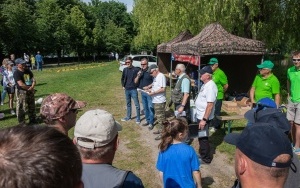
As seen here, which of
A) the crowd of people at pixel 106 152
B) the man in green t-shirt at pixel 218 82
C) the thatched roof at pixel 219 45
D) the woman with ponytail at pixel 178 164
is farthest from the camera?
the thatched roof at pixel 219 45

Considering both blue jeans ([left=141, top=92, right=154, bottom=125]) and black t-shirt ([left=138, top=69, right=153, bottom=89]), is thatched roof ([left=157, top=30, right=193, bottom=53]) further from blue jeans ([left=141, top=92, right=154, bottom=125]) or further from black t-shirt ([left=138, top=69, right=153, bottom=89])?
blue jeans ([left=141, top=92, right=154, bottom=125])

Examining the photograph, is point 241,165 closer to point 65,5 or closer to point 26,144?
point 26,144

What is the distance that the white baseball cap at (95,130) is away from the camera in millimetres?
1985

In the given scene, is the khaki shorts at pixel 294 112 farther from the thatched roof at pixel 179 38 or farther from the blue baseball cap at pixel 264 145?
the thatched roof at pixel 179 38

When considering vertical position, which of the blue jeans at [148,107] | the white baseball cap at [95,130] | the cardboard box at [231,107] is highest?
the white baseball cap at [95,130]

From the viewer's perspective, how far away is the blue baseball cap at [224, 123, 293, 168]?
5.10ft

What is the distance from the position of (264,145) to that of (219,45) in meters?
9.33

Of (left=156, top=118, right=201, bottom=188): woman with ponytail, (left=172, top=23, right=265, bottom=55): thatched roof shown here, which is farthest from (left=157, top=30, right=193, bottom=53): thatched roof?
(left=156, top=118, right=201, bottom=188): woman with ponytail

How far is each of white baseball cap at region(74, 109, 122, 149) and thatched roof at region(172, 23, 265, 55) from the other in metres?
8.54

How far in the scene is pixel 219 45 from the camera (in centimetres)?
1052

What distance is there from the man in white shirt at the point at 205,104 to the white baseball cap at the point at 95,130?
327 centimetres

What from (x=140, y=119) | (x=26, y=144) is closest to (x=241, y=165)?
(x=26, y=144)

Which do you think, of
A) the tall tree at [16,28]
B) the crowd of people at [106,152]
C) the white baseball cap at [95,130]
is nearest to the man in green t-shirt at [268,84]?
Answer: the crowd of people at [106,152]

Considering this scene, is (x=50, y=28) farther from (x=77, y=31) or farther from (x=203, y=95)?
(x=203, y=95)
